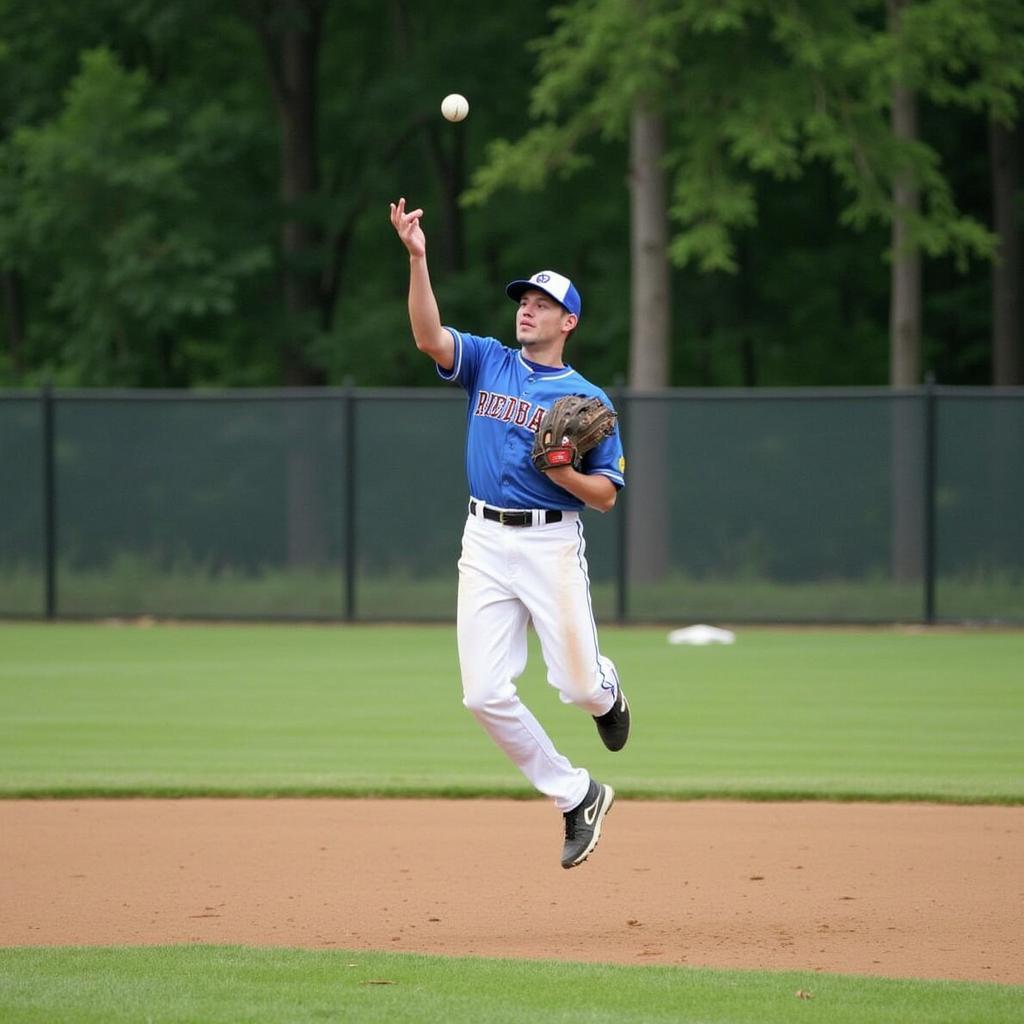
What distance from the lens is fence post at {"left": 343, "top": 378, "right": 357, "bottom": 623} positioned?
19016 mm

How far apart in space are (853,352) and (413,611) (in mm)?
13685

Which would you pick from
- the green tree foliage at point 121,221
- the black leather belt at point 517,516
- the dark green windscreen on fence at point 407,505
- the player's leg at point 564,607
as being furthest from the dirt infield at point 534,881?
the green tree foliage at point 121,221

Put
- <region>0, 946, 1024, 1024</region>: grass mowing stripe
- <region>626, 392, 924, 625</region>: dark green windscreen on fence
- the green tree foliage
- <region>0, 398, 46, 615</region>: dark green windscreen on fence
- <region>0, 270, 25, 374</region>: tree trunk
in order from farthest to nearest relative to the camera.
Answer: <region>0, 270, 25, 374</region>: tree trunk → the green tree foliage → <region>0, 398, 46, 615</region>: dark green windscreen on fence → <region>626, 392, 924, 625</region>: dark green windscreen on fence → <region>0, 946, 1024, 1024</region>: grass mowing stripe

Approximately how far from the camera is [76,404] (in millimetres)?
19500

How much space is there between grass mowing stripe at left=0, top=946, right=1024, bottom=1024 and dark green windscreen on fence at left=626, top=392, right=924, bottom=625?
1360 centimetres

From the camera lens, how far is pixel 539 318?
6.33 m

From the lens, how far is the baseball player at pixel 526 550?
6.18 metres

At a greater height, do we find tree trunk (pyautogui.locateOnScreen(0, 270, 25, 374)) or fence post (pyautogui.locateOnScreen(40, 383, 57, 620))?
tree trunk (pyautogui.locateOnScreen(0, 270, 25, 374))

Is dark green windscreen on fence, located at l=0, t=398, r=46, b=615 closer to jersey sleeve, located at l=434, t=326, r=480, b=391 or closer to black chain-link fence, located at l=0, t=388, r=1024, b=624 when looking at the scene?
black chain-link fence, located at l=0, t=388, r=1024, b=624

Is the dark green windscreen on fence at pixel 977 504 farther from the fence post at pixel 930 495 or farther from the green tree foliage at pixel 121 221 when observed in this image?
the green tree foliage at pixel 121 221

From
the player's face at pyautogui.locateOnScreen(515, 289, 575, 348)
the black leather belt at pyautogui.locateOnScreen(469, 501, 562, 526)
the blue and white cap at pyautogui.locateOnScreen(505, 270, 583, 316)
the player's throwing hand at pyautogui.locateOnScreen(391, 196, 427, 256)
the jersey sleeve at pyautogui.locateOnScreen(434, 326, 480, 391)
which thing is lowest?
the black leather belt at pyautogui.locateOnScreen(469, 501, 562, 526)

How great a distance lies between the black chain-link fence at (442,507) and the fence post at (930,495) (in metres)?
0.02

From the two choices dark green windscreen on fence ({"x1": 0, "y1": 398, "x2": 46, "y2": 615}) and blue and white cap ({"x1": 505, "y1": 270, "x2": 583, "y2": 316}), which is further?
dark green windscreen on fence ({"x1": 0, "y1": 398, "x2": 46, "y2": 615})

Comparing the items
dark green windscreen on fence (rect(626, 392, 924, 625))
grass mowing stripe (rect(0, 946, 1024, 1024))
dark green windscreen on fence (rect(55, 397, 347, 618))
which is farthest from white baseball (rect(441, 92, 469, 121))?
dark green windscreen on fence (rect(55, 397, 347, 618))
